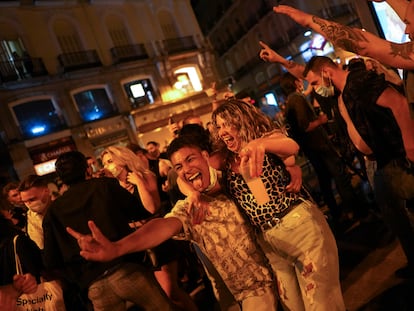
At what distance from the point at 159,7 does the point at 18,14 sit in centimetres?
856

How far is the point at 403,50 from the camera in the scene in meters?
1.74

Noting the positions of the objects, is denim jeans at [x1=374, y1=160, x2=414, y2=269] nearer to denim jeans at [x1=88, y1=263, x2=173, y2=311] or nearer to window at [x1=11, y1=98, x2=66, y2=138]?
denim jeans at [x1=88, y1=263, x2=173, y2=311]

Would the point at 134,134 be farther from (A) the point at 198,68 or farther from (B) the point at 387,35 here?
(B) the point at 387,35

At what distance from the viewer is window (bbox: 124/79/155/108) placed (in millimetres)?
19172

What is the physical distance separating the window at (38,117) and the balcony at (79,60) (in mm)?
2160

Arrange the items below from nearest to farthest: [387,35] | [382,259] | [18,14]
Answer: [382,259], [387,35], [18,14]

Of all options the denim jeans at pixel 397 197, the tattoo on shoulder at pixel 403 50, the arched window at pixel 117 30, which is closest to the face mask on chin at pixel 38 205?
the denim jeans at pixel 397 197

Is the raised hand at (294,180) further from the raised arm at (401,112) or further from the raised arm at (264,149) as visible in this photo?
the raised arm at (401,112)

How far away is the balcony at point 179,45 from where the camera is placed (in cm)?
2112

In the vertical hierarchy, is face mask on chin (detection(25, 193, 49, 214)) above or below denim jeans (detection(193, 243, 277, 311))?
above

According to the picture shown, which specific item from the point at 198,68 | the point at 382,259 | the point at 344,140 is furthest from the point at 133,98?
the point at 382,259

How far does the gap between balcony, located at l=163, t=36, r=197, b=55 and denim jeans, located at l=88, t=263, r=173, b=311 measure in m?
20.0

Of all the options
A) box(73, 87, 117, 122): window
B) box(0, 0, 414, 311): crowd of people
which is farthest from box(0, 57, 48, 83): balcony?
box(0, 0, 414, 311): crowd of people

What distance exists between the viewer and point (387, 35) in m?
3.86
